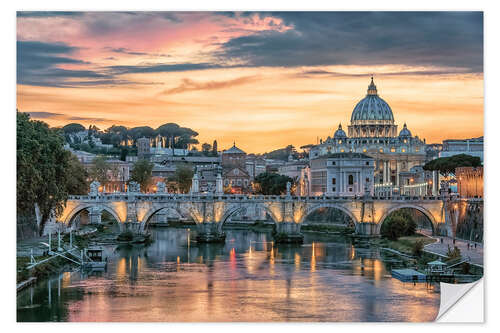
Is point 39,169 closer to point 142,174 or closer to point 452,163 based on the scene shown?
point 452,163

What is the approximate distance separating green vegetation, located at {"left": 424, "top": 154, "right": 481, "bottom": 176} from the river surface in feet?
58.9

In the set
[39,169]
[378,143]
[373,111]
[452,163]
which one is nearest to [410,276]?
[39,169]

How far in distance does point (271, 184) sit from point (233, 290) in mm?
53468

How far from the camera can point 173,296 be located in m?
28.9

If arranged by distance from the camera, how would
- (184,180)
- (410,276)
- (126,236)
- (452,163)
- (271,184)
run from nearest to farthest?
1. (410,276)
2. (126,236)
3. (452,163)
4. (184,180)
5. (271,184)

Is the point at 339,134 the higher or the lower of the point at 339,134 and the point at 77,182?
the higher

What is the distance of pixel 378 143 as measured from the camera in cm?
11494

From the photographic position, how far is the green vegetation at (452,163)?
194 ft

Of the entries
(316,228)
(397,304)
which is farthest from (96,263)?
(316,228)

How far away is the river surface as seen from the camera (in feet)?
84.1

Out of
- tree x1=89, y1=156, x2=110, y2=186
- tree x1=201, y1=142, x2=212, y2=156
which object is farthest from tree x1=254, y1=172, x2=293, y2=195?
tree x1=201, y1=142, x2=212, y2=156
